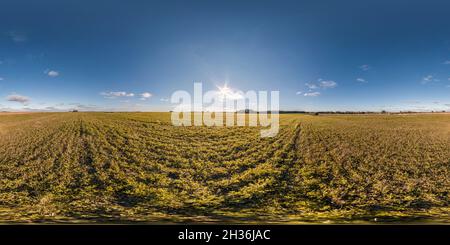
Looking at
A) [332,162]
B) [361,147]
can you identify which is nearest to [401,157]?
[361,147]

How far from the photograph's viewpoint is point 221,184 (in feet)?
42.7

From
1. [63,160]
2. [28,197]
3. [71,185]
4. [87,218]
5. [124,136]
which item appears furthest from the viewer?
[124,136]

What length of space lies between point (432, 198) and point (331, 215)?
514cm

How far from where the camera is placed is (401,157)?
18.8 m

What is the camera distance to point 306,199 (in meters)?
11.2

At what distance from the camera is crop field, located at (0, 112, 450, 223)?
9.61 metres

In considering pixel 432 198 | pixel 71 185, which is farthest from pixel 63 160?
pixel 432 198

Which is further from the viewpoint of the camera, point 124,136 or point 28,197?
point 124,136

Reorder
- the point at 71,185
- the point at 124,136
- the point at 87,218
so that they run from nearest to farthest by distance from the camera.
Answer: the point at 87,218, the point at 71,185, the point at 124,136

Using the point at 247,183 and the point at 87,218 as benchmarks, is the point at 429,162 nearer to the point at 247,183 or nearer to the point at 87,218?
the point at 247,183

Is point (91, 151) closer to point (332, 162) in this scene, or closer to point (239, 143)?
point (239, 143)

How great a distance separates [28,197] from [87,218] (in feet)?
13.1

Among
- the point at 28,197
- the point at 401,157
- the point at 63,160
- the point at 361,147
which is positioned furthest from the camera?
the point at 361,147

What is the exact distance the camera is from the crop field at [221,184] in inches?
378
